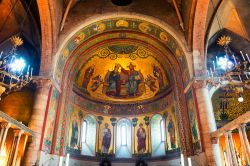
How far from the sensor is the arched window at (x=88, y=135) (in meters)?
18.0

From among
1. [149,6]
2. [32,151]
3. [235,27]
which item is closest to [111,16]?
[149,6]

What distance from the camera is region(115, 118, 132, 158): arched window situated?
1867 cm

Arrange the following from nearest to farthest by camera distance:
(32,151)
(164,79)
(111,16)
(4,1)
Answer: (32,151), (4,1), (111,16), (164,79)

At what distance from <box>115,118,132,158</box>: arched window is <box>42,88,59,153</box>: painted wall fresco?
24.1ft

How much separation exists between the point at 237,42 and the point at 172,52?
4866mm

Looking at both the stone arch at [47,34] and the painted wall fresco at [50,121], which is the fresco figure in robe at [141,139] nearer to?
the painted wall fresco at [50,121]

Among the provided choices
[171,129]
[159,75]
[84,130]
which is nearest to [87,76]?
[84,130]

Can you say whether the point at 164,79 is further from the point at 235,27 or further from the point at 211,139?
the point at 211,139

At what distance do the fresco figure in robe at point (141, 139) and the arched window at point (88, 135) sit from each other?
3919 mm

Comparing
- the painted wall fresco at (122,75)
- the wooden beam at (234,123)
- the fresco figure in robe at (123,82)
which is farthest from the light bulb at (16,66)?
the wooden beam at (234,123)

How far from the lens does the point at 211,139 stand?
36.4ft


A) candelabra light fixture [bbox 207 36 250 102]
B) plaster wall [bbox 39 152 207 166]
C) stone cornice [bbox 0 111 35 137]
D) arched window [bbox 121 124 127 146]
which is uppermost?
candelabra light fixture [bbox 207 36 250 102]

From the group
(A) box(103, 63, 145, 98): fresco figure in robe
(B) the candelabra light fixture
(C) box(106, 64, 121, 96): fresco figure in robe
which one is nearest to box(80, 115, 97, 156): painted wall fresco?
(A) box(103, 63, 145, 98): fresco figure in robe

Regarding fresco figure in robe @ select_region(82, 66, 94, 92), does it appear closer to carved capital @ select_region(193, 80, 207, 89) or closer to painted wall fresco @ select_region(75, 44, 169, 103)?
painted wall fresco @ select_region(75, 44, 169, 103)
